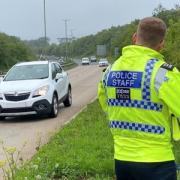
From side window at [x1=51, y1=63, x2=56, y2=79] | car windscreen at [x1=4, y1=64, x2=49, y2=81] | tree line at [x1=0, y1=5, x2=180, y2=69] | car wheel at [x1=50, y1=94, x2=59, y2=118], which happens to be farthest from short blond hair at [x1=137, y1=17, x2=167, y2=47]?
side window at [x1=51, y1=63, x2=56, y2=79]

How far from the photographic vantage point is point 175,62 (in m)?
13.6

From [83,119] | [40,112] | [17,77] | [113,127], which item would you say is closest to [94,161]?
[113,127]

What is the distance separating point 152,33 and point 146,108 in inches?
18.8

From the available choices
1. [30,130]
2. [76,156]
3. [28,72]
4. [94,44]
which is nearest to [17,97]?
[28,72]

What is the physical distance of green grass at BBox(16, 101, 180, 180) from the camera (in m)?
7.44

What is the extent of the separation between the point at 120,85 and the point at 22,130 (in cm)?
1047

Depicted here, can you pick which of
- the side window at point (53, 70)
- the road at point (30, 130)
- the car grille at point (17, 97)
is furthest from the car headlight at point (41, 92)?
the side window at point (53, 70)

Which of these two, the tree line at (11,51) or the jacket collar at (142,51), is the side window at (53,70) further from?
the tree line at (11,51)

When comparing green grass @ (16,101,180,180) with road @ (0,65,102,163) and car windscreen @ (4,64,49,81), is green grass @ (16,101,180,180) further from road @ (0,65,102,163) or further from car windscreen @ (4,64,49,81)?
car windscreen @ (4,64,49,81)

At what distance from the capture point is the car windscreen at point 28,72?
16.8 metres

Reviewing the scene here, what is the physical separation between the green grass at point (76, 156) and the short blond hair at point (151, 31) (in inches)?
141

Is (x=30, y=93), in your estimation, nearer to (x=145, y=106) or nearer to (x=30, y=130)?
(x=30, y=130)

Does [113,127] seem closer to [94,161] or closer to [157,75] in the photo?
[157,75]

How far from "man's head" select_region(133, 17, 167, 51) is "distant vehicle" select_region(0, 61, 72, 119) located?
12097mm
